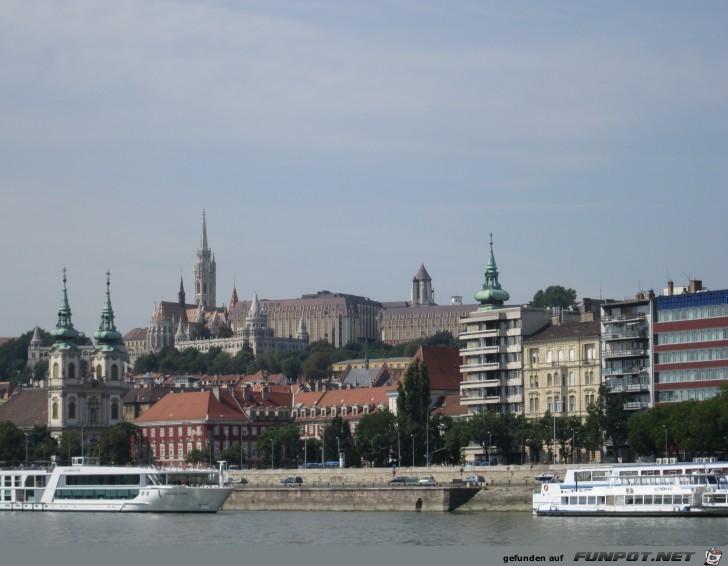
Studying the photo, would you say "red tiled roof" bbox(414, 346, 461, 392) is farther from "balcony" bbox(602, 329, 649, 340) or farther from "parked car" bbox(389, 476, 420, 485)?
"parked car" bbox(389, 476, 420, 485)

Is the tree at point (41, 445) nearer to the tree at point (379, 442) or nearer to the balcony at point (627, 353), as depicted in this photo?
the tree at point (379, 442)

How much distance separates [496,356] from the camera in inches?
6393

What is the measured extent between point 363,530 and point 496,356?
6171 centimetres

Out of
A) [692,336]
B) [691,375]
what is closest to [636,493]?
[691,375]

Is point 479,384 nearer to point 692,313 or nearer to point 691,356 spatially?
point 691,356

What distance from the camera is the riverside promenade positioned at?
12519 cm

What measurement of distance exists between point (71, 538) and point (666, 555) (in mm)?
38801

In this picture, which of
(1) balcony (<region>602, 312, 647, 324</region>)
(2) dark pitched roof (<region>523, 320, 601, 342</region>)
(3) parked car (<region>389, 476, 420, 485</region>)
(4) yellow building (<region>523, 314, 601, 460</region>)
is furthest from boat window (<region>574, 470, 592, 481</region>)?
(2) dark pitched roof (<region>523, 320, 601, 342</region>)

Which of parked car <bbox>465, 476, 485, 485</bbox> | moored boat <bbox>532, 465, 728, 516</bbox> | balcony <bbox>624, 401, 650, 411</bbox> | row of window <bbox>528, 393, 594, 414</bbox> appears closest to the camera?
moored boat <bbox>532, 465, 728, 516</bbox>

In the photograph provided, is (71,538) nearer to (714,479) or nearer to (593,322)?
(714,479)

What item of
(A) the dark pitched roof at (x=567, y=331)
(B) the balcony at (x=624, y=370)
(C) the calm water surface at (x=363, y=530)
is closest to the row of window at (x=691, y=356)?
(B) the balcony at (x=624, y=370)

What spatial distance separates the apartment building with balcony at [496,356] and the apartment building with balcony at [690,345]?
58.9 ft

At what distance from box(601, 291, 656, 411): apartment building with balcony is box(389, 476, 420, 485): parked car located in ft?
68.1

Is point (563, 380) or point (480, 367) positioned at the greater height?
point (480, 367)
